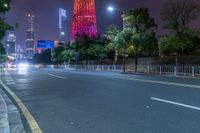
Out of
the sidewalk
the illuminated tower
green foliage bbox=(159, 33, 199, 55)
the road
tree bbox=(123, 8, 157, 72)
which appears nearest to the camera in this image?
the road

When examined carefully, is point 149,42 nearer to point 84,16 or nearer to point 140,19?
point 140,19

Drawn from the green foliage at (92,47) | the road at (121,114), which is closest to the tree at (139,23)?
the green foliage at (92,47)

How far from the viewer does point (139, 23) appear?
152ft

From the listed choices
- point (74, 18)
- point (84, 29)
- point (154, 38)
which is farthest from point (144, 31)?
point (74, 18)

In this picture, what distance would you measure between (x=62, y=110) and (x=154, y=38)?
35595 millimetres

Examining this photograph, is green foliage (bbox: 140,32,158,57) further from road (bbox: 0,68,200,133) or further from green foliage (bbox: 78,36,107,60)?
road (bbox: 0,68,200,133)

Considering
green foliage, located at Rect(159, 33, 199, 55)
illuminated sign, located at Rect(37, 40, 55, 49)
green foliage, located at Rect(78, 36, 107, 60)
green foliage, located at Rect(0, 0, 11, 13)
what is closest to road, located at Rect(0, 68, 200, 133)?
green foliage, located at Rect(0, 0, 11, 13)

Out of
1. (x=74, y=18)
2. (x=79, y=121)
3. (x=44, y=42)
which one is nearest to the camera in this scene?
(x=79, y=121)

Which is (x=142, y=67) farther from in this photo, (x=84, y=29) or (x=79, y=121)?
(x=84, y=29)

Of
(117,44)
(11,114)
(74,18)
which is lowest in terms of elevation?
(11,114)

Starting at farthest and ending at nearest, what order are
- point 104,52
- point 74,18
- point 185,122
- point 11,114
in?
point 74,18 < point 104,52 < point 11,114 < point 185,122

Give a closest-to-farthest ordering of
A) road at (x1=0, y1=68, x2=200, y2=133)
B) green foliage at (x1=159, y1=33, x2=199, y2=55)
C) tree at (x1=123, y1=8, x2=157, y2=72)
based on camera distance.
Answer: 1. road at (x1=0, y1=68, x2=200, y2=133)
2. green foliage at (x1=159, y1=33, x2=199, y2=55)
3. tree at (x1=123, y1=8, x2=157, y2=72)

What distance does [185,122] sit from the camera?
845cm

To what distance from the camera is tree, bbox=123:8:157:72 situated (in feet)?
148
